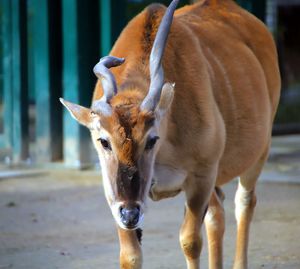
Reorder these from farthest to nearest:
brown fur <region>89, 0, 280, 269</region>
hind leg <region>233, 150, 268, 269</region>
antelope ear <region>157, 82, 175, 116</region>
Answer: hind leg <region>233, 150, 268, 269</region>
brown fur <region>89, 0, 280, 269</region>
antelope ear <region>157, 82, 175, 116</region>

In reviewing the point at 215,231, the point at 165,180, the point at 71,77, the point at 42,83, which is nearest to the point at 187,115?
the point at 165,180

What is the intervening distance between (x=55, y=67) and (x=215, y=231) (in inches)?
180

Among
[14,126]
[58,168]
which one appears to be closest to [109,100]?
[58,168]

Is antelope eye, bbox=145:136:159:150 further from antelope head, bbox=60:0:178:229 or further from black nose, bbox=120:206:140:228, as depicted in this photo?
black nose, bbox=120:206:140:228

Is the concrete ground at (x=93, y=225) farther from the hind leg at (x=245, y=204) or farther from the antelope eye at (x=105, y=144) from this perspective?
the antelope eye at (x=105, y=144)

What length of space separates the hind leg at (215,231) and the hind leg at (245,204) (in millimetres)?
196

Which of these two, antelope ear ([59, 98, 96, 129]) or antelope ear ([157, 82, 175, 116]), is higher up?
antelope ear ([157, 82, 175, 116])

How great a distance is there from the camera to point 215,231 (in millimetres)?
5793

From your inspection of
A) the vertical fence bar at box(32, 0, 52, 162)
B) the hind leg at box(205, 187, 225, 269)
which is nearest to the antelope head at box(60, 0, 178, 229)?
the hind leg at box(205, 187, 225, 269)

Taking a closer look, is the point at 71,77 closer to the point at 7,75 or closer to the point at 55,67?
the point at 55,67

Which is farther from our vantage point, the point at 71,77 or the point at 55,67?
the point at 55,67

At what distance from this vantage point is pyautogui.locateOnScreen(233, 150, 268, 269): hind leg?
596 cm

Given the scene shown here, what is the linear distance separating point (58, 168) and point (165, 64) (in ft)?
15.8

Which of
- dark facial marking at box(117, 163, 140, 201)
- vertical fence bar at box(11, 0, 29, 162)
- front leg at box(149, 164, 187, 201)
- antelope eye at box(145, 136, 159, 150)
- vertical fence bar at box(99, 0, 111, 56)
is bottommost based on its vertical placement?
vertical fence bar at box(11, 0, 29, 162)
